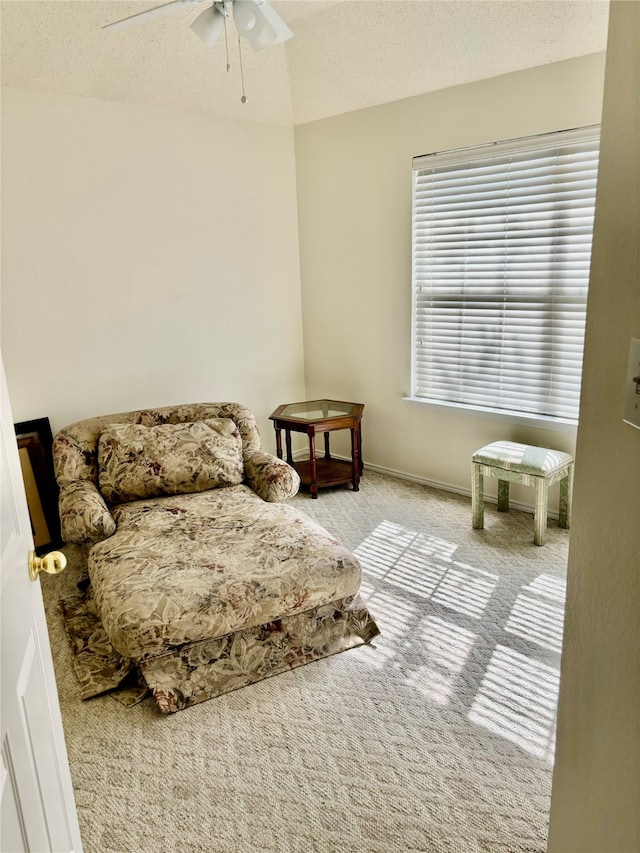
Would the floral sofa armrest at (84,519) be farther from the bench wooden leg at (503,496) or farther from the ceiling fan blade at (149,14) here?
the bench wooden leg at (503,496)

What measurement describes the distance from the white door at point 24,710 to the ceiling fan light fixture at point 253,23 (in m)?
2.08

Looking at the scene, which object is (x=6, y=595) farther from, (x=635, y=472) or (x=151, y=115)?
(x=151, y=115)

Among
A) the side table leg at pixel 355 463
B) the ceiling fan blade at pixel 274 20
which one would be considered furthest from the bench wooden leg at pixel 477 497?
the ceiling fan blade at pixel 274 20

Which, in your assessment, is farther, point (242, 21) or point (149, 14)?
point (242, 21)

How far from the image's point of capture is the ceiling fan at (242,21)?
2402 mm

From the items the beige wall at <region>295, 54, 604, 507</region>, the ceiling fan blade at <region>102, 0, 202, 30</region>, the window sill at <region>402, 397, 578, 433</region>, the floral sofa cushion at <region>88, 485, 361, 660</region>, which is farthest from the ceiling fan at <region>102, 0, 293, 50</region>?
the window sill at <region>402, 397, 578, 433</region>

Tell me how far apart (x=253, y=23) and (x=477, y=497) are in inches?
102

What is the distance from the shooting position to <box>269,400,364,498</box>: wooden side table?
3889 millimetres

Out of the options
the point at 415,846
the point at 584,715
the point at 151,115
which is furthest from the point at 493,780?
the point at 151,115

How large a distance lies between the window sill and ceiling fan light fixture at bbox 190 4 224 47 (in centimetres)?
238

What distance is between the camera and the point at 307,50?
352 cm

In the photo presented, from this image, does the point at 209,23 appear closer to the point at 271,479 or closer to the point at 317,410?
the point at 271,479

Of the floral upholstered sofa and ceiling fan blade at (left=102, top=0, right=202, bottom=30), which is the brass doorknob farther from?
ceiling fan blade at (left=102, top=0, right=202, bottom=30)

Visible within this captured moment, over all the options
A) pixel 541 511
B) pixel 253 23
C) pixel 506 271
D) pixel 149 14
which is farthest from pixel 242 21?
pixel 541 511
